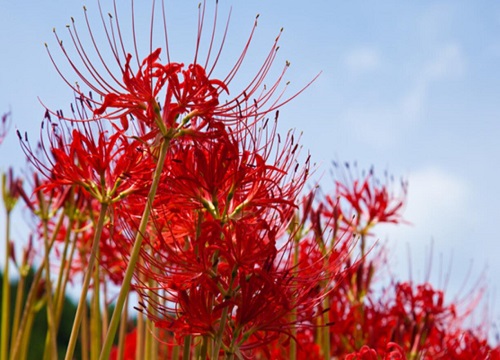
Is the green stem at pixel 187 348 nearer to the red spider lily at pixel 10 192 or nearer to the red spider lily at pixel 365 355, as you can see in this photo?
the red spider lily at pixel 365 355

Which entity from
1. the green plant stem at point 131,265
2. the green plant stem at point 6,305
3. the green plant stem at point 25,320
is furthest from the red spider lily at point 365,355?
the green plant stem at point 6,305

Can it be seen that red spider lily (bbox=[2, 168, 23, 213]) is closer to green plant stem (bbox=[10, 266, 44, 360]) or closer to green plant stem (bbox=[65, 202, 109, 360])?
green plant stem (bbox=[10, 266, 44, 360])

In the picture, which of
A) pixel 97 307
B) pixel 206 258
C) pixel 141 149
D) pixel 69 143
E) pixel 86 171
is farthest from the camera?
pixel 97 307

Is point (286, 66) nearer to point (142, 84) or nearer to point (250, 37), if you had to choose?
point (250, 37)

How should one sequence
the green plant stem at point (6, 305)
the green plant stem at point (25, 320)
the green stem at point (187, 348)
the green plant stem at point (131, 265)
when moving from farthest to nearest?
the green plant stem at point (6, 305)
the green plant stem at point (25, 320)
the green stem at point (187, 348)
the green plant stem at point (131, 265)

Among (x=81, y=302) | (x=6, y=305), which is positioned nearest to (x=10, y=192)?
(x=6, y=305)

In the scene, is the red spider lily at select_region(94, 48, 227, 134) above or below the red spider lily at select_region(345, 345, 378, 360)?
above

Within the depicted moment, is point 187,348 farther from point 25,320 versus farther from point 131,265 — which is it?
point 25,320

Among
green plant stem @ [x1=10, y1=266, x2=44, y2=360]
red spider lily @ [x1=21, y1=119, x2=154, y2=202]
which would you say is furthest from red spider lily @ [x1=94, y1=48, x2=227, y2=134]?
green plant stem @ [x1=10, y1=266, x2=44, y2=360]

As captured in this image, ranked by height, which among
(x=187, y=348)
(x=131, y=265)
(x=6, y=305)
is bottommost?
(x=187, y=348)

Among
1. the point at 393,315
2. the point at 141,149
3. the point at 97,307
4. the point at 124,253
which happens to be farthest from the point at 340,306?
the point at 141,149

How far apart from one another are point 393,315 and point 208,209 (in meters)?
1.23

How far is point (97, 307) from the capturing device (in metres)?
2.41

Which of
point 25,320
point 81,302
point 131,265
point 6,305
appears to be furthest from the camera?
point 6,305
